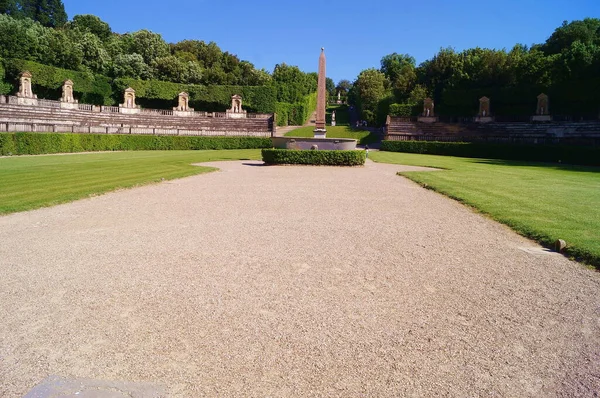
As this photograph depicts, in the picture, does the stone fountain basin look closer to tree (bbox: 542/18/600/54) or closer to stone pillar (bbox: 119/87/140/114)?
stone pillar (bbox: 119/87/140/114)

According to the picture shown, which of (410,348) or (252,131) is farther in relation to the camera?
(252,131)

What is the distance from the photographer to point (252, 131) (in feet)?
189

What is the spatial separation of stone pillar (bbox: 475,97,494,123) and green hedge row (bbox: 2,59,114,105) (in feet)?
159

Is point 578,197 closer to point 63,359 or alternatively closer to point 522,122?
point 63,359

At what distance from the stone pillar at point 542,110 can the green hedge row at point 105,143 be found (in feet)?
102

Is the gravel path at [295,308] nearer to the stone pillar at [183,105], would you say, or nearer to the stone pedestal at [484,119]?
the stone pedestal at [484,119]

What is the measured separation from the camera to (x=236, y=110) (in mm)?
63844

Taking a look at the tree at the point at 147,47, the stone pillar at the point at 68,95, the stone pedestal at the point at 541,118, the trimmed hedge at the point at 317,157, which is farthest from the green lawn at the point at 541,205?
the tree at the point at 147,47

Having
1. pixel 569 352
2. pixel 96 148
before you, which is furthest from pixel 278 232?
pixel 96 148

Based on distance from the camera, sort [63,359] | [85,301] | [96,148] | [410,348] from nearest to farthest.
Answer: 1. [63,359]
2. [410,348]
3. [85,301]
4. [96,148]

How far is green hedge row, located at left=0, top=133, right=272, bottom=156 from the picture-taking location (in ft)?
103

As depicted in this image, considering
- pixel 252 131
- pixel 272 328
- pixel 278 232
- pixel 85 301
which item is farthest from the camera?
pixel 252 131

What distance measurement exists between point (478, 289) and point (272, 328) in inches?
121

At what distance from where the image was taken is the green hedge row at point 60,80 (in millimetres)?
50094
